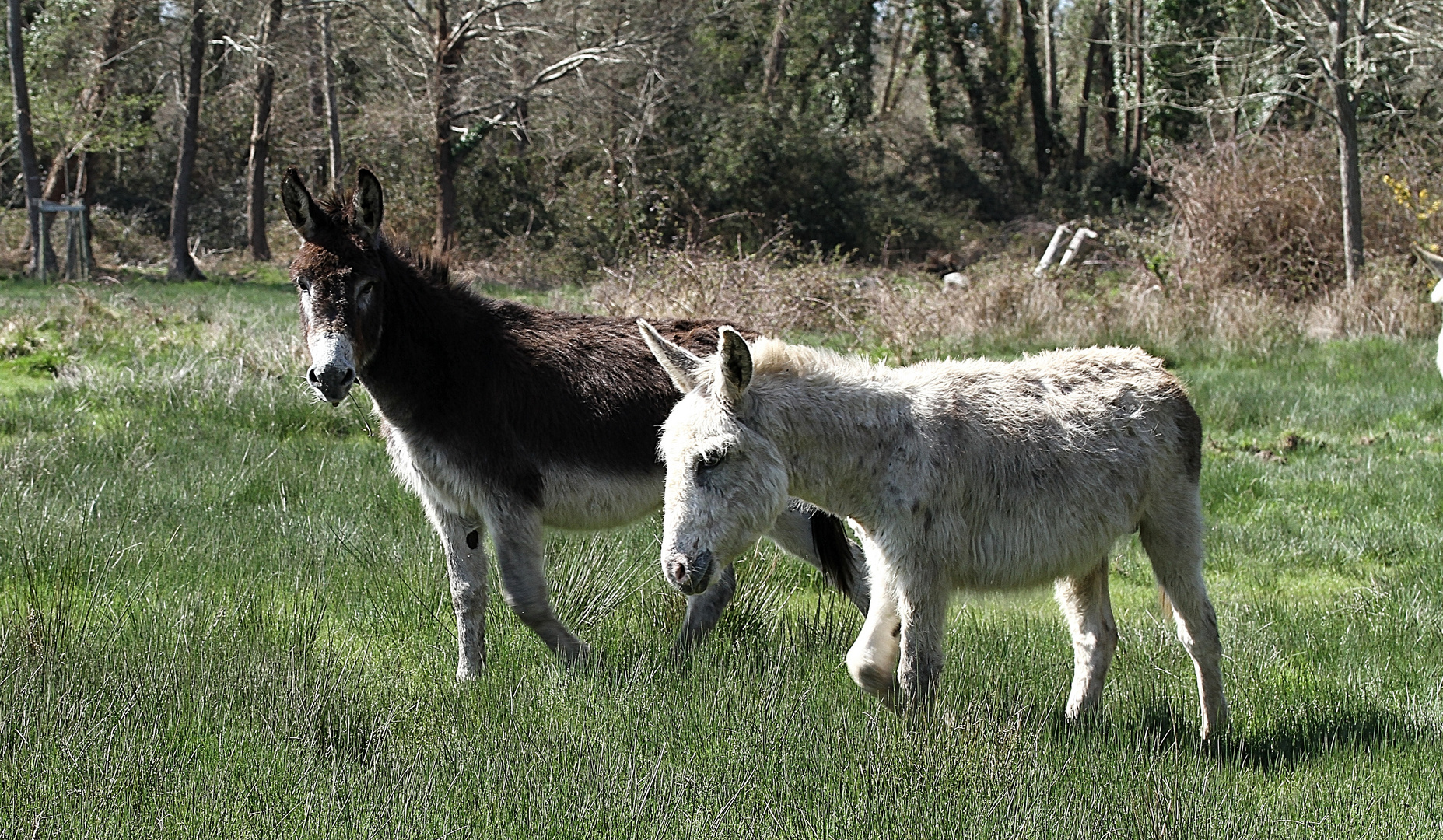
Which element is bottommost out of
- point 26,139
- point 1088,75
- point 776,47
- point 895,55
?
point 26,139

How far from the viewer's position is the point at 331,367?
18.1 ft

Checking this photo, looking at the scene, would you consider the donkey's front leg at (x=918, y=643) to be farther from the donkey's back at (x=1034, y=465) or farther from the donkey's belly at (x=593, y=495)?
the donkey's belly at (x=593, y=495)

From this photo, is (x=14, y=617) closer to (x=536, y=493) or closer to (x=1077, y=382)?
(x=536, y=493)

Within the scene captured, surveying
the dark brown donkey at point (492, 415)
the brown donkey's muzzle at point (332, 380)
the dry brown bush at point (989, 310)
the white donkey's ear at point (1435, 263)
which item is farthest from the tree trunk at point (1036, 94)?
the brown donkey's muzzle at point (332, 380)

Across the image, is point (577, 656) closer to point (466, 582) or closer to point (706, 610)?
point (466, 582)

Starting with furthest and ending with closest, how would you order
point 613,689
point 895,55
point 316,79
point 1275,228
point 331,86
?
1. point 895,55
2. point 316,79
3. point 331,86
4. point 1275,228
5. point 613,689

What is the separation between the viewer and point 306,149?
36781 mm

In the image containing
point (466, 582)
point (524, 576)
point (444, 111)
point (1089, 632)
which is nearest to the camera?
point (1089, 632)

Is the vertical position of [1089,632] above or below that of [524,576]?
below

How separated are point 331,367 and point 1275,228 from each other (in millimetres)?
19366

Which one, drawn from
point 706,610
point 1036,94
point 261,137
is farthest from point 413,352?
point 1036,94

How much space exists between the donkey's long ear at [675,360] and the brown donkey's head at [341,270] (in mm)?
1466

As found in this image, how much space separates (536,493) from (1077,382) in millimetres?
2478

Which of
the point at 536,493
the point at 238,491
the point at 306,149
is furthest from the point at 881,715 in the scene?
the point at 306,149
